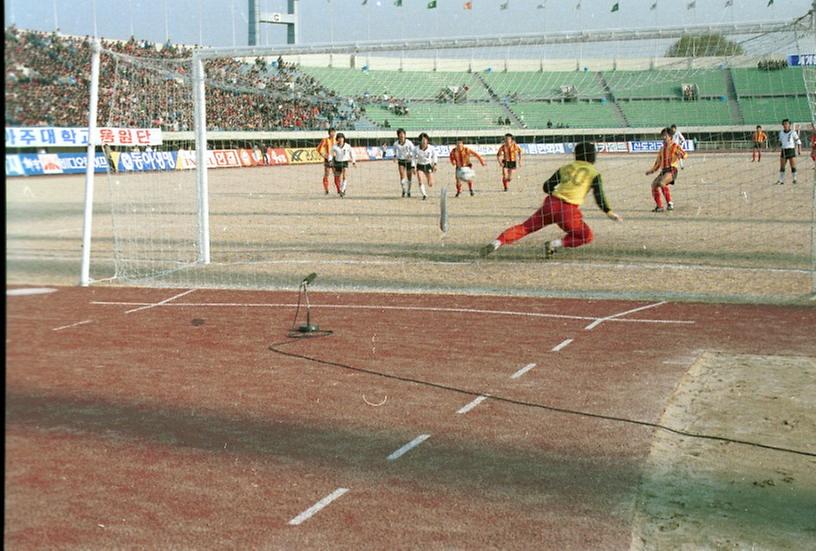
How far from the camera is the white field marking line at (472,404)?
7168 mm

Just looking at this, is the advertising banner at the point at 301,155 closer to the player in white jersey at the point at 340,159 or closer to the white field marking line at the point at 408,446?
the player in white jersey at the point at 340,159

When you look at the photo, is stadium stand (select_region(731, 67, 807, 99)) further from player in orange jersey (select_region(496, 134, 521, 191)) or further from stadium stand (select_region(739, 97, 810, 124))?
player in orange jersey (select_region(496, 134, 521, 191))

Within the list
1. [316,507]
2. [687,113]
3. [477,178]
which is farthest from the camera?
[477,178]

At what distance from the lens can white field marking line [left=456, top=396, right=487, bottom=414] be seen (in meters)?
7.17

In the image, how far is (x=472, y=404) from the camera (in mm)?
7340

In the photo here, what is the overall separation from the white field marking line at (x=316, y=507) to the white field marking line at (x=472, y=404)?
6.46 ft

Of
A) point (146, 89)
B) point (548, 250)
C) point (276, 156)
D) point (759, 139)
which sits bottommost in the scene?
point (548, 250)

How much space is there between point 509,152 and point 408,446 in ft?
78.3

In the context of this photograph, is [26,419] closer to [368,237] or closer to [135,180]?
[368,237]

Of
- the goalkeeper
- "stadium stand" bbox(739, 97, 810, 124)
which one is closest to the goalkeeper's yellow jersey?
the goalkeeper

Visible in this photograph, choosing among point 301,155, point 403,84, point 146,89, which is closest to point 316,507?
point 146,89

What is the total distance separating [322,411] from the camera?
720 cm

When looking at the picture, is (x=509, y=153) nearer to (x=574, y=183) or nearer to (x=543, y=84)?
(x=543, y=84)

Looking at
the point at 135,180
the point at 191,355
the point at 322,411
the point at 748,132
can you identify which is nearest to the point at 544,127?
the point at 748,132
